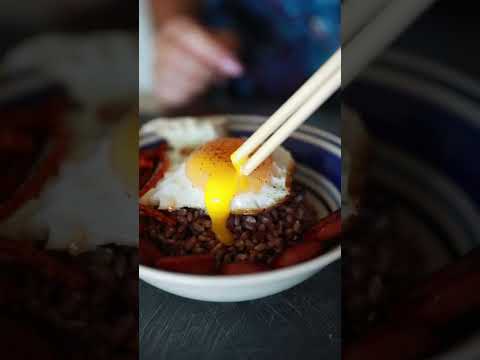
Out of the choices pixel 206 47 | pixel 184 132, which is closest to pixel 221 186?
pixel 184 132

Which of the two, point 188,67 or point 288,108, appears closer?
point 288,108

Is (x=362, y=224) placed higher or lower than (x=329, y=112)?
lower

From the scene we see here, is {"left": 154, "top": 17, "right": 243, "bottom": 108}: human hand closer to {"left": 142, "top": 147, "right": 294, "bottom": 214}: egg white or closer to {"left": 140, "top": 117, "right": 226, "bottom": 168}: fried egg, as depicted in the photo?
{"left": 140, "top": 117, "right": 226, "bottom": 168}: fried egg

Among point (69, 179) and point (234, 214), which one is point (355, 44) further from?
point (69, 179)

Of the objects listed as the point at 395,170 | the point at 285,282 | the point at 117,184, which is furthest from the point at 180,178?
the point at 395,170

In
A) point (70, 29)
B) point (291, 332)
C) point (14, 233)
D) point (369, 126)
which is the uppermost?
point (70, 29)

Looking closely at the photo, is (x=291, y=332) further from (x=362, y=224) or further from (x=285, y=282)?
(x=362, y=224)

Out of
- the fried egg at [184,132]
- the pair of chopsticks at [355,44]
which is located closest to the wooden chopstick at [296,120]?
the pair of chopsticks at [355,44]
